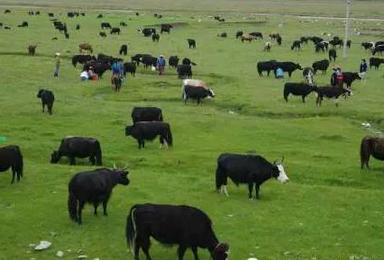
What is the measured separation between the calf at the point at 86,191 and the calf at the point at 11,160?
378cm

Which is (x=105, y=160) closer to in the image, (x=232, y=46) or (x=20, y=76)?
(x=20, y=76)

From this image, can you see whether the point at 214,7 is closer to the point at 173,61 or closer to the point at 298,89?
the point at 173,61

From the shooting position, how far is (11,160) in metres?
18.2

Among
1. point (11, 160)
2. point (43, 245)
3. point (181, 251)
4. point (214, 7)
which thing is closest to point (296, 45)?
point (11, 160)

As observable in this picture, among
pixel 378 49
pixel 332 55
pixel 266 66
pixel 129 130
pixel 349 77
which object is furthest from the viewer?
pixel 378 49

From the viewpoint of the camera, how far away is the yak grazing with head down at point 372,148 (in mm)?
20750

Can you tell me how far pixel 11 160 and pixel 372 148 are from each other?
11.3 m

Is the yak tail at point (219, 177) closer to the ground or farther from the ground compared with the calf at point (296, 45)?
closer to the ground

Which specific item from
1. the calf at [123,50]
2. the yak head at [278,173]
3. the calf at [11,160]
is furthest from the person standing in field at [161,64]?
Answer: the yak head at [278,173]

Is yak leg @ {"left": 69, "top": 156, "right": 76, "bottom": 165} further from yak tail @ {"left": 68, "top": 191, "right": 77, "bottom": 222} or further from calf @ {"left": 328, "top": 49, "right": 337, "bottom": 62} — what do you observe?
calf @ {"left": 328, "top": 49, "right": 337, "bottom": 62}

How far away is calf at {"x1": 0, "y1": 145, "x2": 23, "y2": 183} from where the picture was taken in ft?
59.3

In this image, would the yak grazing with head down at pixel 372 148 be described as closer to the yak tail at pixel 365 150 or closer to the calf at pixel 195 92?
the yak tail at pixel 365 150

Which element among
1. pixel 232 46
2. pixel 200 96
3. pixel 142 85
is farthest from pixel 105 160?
pixel 232 46

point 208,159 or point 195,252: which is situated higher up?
point 195,252
